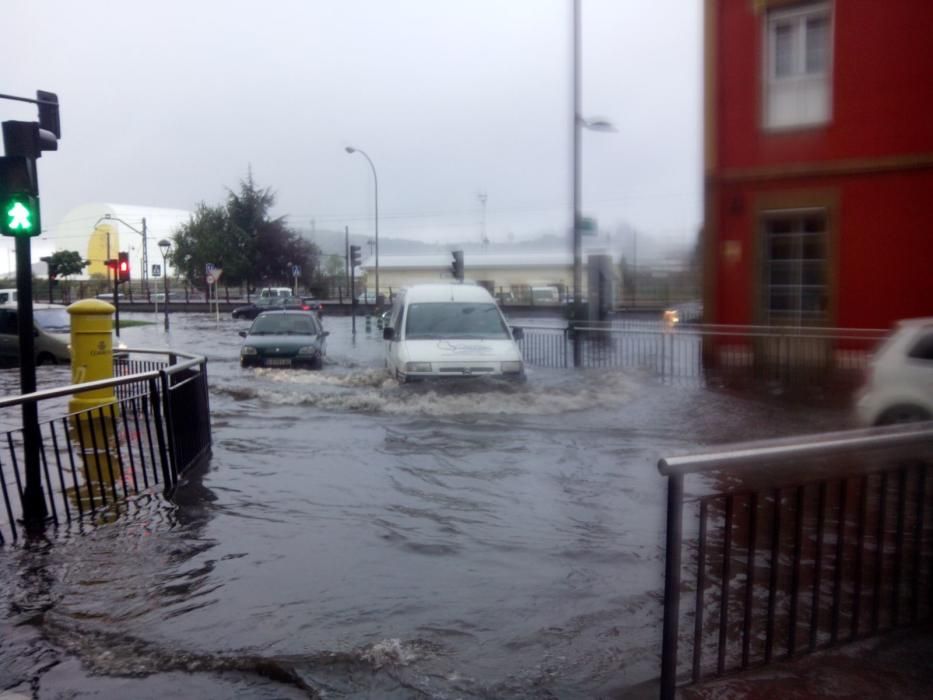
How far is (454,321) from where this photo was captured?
15375 millimetres

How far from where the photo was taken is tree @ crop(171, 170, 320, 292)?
68.9 meters

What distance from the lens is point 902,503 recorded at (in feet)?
13.5

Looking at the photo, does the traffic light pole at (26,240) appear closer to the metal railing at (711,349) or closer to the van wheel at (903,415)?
the van wheel at (903,415)

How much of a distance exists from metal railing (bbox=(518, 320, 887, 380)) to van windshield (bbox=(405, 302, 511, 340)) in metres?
3.46

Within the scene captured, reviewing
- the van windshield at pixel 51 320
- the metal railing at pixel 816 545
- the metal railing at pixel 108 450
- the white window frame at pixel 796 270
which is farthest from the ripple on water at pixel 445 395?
the metal railing at pixel 816 545

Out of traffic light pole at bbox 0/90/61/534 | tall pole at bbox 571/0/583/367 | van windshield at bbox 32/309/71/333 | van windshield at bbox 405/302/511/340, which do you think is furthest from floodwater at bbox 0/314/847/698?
van windshield at bbox 32/309/71/333

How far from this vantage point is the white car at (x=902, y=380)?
26.1 feet

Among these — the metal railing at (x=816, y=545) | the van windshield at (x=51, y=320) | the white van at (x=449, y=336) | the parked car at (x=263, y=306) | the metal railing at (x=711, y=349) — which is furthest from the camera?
the parked car at (x=263, y=306)

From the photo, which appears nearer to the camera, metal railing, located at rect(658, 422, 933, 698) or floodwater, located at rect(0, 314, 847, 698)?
metal railing, located at rect(658, 422, 933, 698)

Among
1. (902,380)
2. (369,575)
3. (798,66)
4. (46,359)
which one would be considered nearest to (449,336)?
(798,66)

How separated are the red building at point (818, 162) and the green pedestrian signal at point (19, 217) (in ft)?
43.4

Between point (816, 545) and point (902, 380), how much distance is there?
479 cm

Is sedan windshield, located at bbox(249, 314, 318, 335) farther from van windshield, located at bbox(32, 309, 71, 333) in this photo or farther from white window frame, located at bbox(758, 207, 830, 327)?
white window frame, located at bbox(758, 207, 830, 327)

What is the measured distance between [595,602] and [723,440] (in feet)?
21.3
